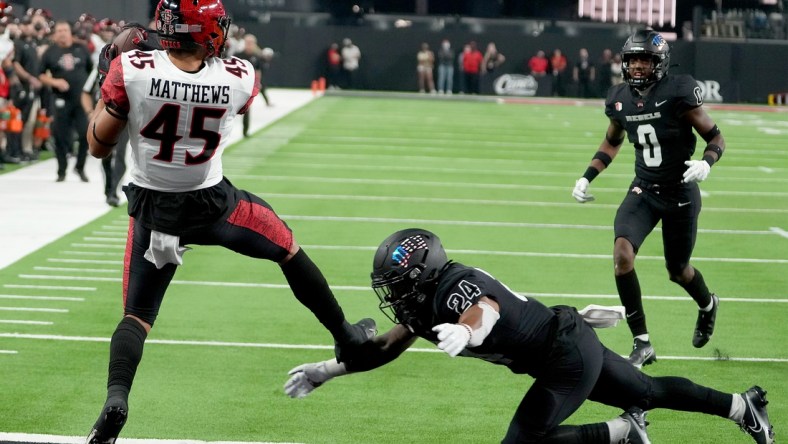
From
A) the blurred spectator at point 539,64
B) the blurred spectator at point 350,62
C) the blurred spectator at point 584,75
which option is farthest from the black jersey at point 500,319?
the blurred spectator at point 350,62

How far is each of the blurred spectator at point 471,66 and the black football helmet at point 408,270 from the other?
1323 inches

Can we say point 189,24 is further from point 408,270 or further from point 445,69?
point 445,69

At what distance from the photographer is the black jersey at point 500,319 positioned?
14.6 feet

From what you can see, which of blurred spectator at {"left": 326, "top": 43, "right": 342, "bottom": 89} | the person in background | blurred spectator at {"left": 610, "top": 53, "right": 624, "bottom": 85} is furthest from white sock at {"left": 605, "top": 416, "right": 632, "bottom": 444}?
blurred spectator at {"left": 326, "top": 43, "right": 342, "bottom": 89}

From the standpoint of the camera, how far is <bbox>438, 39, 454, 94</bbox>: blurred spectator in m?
37.7

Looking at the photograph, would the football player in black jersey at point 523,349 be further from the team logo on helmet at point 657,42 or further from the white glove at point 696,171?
the team logo on helmet at point 657,42

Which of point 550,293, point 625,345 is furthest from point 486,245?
point 625,345

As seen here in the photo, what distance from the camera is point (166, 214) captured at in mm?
5152

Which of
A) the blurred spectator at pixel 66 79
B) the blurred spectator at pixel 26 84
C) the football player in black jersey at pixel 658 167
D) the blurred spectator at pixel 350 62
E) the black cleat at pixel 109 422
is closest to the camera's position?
the black cleat at pixel 109 422

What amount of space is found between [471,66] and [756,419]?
109ft

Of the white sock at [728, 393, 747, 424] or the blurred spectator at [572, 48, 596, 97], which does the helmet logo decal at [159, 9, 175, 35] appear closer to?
the white sock at [728, 393, 747, 424]

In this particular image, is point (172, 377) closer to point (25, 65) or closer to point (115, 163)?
point (115, 163)

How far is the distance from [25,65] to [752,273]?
10082 millimetres

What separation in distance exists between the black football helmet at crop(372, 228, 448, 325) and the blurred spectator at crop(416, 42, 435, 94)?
3366 centimetres
